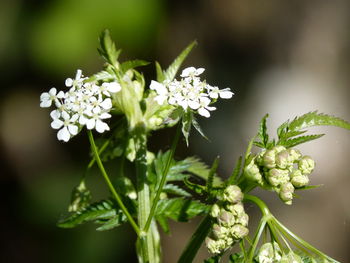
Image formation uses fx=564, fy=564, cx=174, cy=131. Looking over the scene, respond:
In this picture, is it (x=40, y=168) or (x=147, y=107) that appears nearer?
(x=147, y=107)

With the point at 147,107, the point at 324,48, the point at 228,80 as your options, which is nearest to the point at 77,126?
the point at 147,107

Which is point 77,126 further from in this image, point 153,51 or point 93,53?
point 153,51

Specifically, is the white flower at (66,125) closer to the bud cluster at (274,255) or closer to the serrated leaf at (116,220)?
the serrated leaf at (116,220)

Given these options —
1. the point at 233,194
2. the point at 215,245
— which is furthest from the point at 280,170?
the point at 215,245

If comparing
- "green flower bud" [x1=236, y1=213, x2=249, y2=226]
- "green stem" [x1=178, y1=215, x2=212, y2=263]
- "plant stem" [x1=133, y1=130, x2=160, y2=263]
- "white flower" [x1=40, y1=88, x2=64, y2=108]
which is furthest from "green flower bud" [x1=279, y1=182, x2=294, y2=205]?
"white flower" [x1=40, y1=88, x2=64, y2=108]

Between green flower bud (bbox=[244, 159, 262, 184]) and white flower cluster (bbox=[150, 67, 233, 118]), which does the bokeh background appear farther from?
green flower bud (bbox=[244, 159, 262, 184])

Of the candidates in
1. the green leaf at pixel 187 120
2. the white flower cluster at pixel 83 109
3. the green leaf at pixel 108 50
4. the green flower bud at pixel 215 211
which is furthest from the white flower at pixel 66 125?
the green flower bud at pixel 215 211
